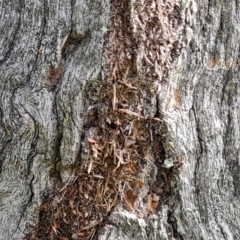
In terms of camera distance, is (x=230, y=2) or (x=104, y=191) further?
(x=230, y=2)

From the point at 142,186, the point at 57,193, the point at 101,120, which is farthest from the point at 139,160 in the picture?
the point at 57,193

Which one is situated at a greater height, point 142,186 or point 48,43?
point 48,43

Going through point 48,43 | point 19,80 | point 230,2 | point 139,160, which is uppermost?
point 230,2

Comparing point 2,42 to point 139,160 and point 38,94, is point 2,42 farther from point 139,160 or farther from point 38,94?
point 139,160

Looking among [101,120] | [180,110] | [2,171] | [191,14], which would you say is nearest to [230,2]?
[191,14]
